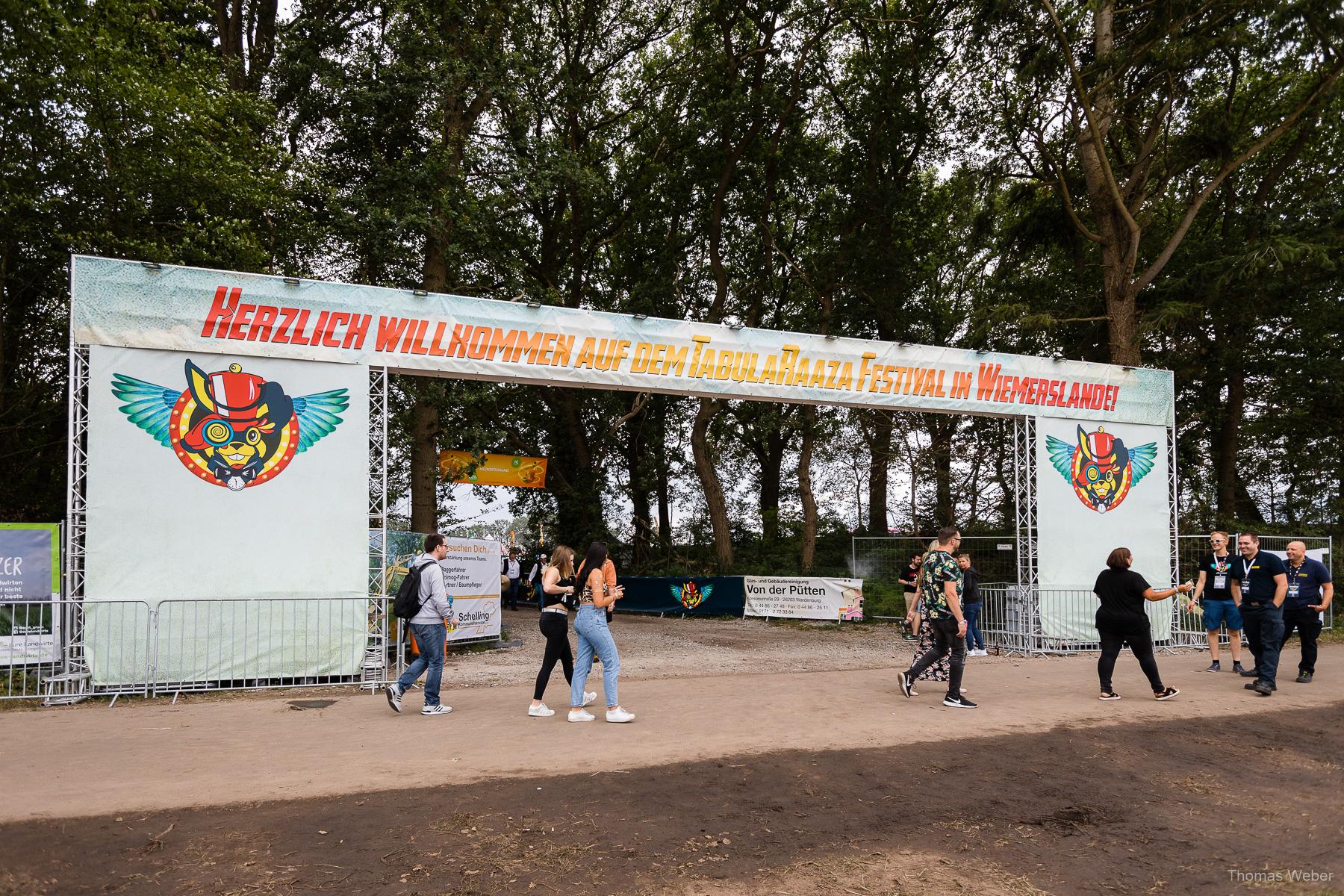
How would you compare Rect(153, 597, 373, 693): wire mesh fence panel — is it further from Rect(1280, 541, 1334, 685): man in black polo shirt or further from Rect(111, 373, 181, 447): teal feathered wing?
Rect(1280, 541, 1334, 685): man in black polo shirt

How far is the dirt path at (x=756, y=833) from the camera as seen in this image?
171 inches

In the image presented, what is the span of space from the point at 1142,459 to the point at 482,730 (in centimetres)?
1233

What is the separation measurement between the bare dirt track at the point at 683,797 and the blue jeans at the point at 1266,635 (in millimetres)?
476

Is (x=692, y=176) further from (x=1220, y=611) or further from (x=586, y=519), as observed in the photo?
(x=1220, y=611)

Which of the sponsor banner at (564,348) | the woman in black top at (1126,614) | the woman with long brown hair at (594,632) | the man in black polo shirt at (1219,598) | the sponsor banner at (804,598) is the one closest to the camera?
the woman with long brown hair at (594,632)

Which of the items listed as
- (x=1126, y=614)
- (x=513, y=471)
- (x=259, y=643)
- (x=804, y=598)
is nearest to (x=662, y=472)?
(x=513, y=471)

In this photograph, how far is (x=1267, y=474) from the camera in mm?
26078

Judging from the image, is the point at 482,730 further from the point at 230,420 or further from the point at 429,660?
the point at 230,420

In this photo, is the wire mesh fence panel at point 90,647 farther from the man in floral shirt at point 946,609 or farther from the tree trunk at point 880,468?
the tree trunk at point 880,468

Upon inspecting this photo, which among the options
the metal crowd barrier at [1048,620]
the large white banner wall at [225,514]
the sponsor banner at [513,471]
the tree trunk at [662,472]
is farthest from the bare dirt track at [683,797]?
the tree trunk at [662,472]

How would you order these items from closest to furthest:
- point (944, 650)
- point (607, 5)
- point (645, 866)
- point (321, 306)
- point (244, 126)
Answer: point (645, 866) < point (944, 650) < point (321, 306) < point (244, 126) < point (607, 5)

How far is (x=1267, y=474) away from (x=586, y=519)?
20583 mm

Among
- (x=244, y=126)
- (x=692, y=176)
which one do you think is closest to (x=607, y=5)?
(x=692, y=176)

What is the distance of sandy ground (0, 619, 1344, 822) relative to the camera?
6.07 m
